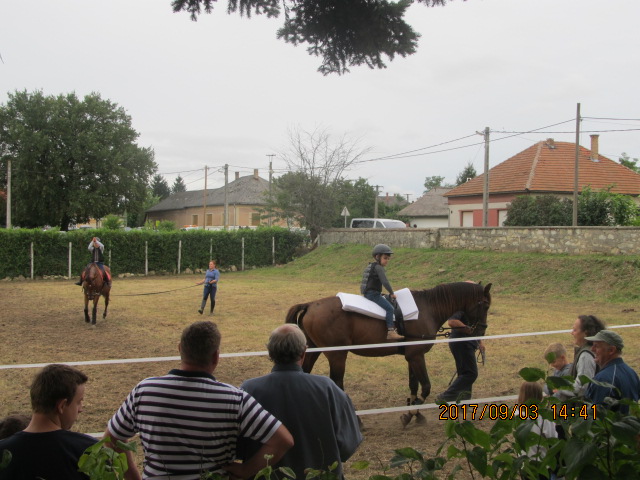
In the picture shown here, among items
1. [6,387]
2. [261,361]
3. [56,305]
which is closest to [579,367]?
[261,361]

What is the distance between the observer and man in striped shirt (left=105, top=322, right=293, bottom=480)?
99.5 inches

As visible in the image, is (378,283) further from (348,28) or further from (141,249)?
(141,249)

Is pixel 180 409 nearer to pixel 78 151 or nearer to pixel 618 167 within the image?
pixel 618 167

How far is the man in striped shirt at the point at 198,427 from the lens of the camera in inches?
99.5

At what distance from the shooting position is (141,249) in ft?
99.2

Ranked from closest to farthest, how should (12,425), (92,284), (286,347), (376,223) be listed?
1. (12,425)
2. (286,347)
3. (92,284)
4. (376,223)

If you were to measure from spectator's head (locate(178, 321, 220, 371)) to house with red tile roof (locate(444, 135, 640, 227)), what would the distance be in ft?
106

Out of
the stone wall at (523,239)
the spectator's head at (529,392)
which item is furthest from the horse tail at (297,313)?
the stone wall at (523,239)

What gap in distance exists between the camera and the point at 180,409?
254cm

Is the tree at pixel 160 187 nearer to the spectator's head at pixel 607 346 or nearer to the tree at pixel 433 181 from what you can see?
the tree at pixel 433 181

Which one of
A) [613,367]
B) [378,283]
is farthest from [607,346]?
[378,283]

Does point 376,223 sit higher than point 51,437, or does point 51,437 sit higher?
point 376,223

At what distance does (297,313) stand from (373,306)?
903mm

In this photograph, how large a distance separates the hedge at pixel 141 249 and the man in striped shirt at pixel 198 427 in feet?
89.7
